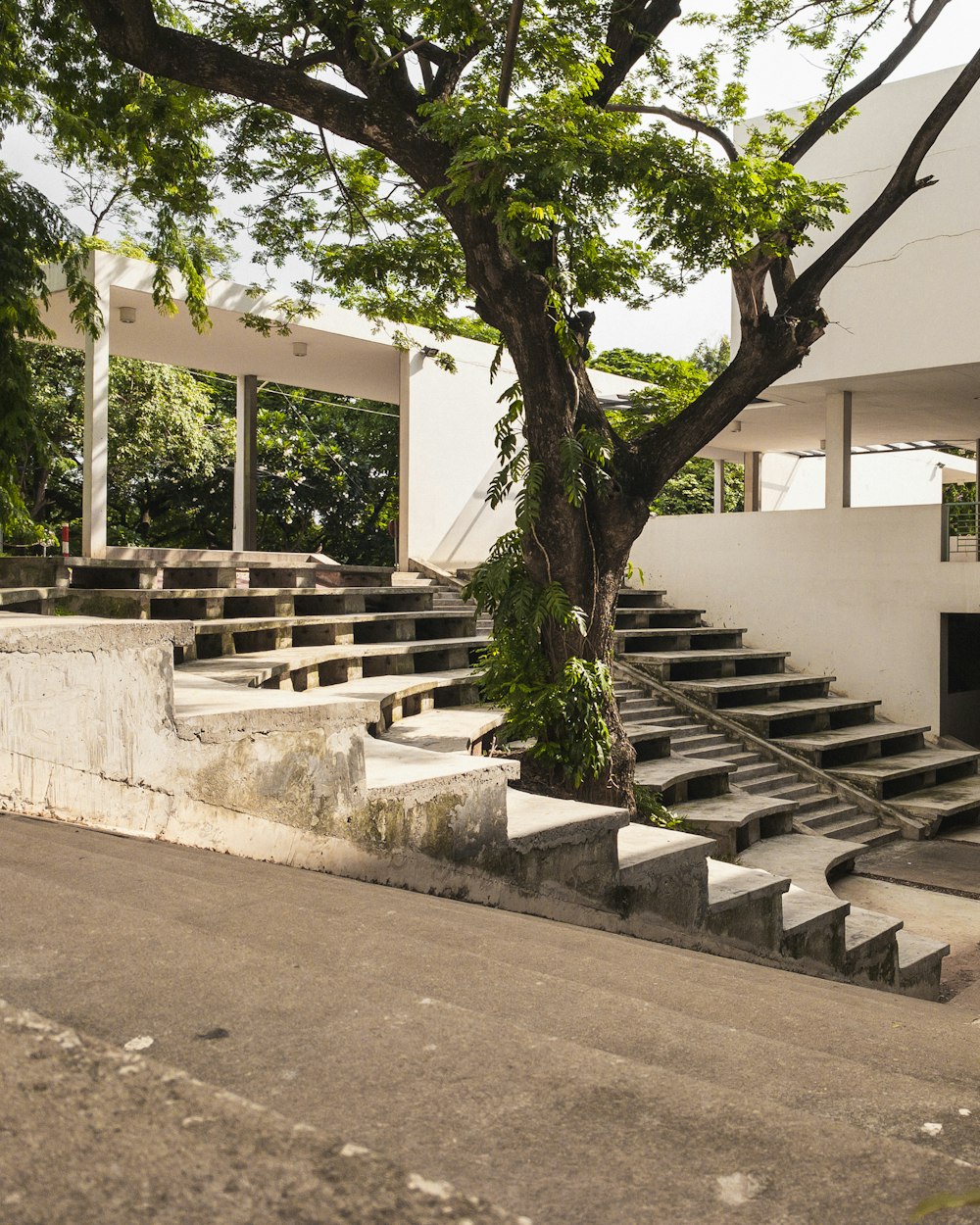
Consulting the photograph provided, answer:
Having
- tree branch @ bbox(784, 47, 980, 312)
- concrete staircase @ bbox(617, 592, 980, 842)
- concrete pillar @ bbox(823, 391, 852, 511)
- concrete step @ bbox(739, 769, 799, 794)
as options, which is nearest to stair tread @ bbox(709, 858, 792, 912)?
tree branch @ bbox(784, 47, 980, 312)

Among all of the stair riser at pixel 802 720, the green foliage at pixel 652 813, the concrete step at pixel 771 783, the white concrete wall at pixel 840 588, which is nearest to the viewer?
the green foliage at pixel 652 813

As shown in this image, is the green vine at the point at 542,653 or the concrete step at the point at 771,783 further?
the concrete step at the point at 771,783

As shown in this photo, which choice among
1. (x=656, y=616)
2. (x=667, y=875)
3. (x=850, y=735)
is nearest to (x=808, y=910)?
(x=667, y=875)

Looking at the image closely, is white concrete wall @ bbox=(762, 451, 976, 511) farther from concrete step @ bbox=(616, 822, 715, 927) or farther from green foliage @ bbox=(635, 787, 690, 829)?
concrete step @ bbox=(616, 822, 715, 927)

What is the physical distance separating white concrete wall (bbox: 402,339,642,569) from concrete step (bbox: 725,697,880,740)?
430 cm

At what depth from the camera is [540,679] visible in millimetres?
6355

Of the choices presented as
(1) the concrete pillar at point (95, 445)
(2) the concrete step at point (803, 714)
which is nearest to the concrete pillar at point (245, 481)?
(1) the concrete pillar at point (95, 445)

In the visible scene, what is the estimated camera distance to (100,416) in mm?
9477

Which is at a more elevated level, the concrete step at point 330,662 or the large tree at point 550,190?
the large tree at point 550,190

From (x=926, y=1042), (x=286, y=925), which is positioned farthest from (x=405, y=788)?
(x=926, y=1042)

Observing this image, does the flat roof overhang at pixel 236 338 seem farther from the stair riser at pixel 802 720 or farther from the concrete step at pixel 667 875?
the concrete step at pixel 667 875

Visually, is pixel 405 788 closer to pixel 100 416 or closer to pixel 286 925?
pixel 286 925

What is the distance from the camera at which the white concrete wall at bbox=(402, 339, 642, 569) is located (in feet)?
41.4

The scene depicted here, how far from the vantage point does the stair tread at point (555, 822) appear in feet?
10.6
